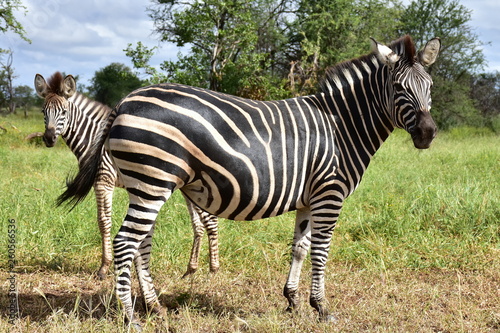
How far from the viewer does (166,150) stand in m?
3.19

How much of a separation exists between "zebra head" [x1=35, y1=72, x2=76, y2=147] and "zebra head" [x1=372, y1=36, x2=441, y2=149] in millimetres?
4115

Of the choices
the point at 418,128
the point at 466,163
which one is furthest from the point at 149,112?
the point at 466,163

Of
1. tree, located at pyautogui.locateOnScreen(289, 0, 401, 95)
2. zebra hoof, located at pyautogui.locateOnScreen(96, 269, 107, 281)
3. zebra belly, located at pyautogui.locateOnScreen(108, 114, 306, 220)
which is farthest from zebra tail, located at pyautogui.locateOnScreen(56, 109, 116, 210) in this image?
tree, located at pyautogui.locateOnScreen(289, 0, 401, 95)

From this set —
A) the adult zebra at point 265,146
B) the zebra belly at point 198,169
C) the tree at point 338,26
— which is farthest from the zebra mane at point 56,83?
the tree at point 338,26

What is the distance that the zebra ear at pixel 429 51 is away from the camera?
12.4 ft

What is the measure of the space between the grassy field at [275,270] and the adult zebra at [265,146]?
46 centimetres

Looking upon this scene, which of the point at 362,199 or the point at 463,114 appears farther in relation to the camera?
the point at 463,114

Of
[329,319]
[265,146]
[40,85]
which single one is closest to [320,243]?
[329,319]

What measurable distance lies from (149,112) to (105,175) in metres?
2.33

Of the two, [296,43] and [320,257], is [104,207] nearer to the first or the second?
[320,257]

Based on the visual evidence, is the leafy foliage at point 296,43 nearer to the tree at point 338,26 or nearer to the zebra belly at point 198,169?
the tree at point 338,26

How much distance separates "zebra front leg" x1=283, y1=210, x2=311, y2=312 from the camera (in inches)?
159

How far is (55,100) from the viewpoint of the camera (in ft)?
19.2

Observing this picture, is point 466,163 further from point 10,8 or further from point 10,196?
point 10,8
